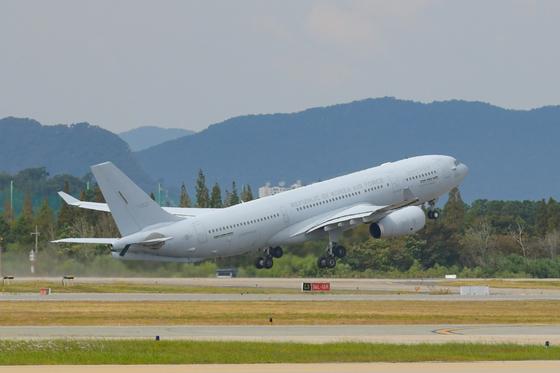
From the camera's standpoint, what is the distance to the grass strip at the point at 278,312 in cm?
6334

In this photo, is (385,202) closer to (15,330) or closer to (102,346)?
(15,330)

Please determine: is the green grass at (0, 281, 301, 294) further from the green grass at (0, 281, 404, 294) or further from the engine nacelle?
the engine nacelle

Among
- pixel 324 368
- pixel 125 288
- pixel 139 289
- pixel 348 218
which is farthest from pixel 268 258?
pixel 324 368

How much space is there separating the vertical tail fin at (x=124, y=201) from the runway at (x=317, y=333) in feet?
77.1

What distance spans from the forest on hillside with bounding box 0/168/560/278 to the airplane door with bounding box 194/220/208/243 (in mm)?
6060

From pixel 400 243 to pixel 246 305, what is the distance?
52109 mm

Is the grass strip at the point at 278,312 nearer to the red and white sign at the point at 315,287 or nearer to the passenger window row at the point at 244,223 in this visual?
the red and white sign at the point at 315,287

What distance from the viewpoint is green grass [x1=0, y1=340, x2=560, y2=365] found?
45781 millimetres

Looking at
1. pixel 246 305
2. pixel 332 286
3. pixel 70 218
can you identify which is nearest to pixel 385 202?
pixel 332 286

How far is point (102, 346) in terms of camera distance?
162ft

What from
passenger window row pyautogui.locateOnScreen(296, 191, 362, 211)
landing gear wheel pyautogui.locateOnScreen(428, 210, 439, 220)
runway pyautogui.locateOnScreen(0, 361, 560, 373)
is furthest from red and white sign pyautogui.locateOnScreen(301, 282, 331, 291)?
runway pyautogui.locateOnScreen(0, 361, 560, 373)

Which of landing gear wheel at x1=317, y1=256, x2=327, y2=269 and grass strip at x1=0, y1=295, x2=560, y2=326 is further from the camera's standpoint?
landing gear wheel at x1=317, y1=256, x2=327, y2=269

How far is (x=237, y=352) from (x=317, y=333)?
906 cm

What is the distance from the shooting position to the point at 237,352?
4794 centimetres
